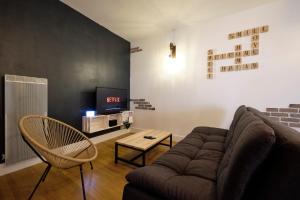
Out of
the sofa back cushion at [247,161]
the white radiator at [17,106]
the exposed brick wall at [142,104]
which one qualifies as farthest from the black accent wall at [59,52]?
the sofa back cushion at [247,161]

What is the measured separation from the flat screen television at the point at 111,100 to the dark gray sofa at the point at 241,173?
2.06 m

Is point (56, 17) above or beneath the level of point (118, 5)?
beneath

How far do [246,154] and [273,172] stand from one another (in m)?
0.14

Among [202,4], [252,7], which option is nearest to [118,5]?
[202,4]

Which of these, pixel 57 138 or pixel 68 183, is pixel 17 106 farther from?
pixel 68 183

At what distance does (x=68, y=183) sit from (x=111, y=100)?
1910 millimetres

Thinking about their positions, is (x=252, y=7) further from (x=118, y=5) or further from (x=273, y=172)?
(x=273, y=172)

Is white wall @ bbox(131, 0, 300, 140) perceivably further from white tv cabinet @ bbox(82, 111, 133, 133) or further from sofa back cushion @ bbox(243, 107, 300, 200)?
sofa back cushion @ bbox(243, 107, 300, 200)

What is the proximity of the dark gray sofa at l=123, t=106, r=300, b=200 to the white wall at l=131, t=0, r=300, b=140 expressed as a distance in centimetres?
182

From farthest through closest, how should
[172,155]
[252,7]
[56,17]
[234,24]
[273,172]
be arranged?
[234,24]
[252,7]
[56,17]
[172,155]
[273,172]

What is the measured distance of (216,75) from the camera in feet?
10.1

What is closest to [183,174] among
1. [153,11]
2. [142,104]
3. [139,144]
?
[139,144]

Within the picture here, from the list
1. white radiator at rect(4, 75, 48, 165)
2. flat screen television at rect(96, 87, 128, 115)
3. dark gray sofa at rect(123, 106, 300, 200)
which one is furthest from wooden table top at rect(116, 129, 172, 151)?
white radiator at rect(4, 75, 48, 165)

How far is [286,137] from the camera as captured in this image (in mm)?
763
